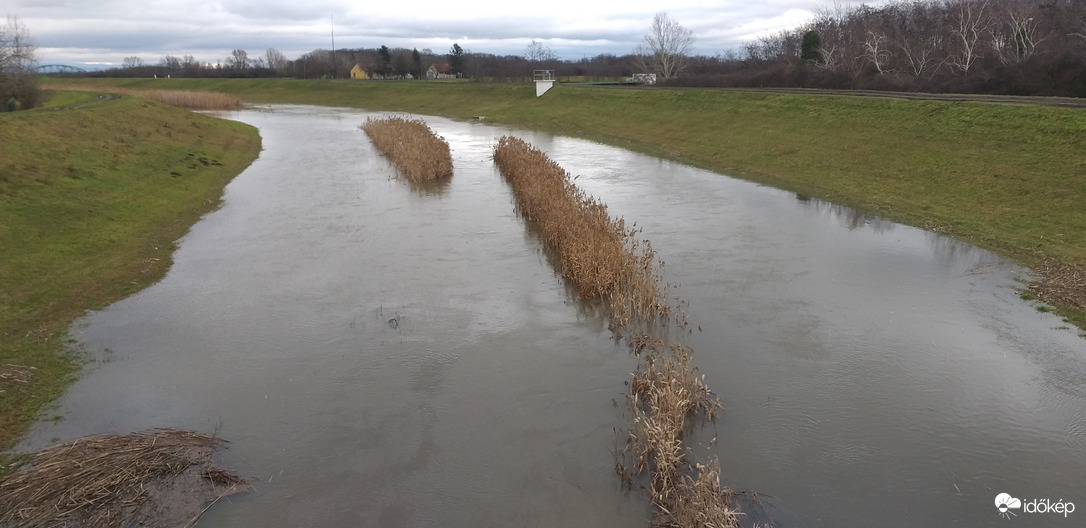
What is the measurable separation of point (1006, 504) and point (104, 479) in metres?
9.95

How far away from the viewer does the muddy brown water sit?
24.0ft

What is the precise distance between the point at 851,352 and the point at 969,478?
317 cm

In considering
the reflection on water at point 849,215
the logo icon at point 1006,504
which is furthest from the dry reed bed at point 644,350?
the reflection on water at point 849,215

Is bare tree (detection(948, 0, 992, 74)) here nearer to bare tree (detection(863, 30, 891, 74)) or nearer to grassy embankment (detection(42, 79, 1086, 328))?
bare tree (detection(863, 30, 891, 74))

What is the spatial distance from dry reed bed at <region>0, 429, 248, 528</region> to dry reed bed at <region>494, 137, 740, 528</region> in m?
4.91

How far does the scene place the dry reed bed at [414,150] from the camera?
84.7 feet

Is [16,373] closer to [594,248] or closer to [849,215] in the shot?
[594,248]

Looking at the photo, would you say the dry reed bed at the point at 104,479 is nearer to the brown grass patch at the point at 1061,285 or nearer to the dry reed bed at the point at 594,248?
the dry reed bed at the point at 594,248

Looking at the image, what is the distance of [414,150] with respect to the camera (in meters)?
28.2

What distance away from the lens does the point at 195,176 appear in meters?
25.1

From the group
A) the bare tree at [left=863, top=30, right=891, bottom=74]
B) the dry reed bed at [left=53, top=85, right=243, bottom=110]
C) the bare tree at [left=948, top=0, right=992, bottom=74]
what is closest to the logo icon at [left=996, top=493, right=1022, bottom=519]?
the bare tree at [left=948, top=0, right=992, bottom=74]

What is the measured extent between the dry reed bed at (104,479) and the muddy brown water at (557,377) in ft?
1.50

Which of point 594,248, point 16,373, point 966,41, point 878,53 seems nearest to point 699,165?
point 594,248

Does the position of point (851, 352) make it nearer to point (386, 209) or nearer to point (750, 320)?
point (750, 320)
